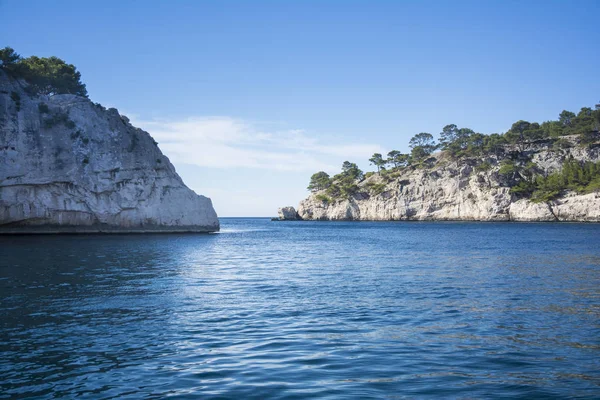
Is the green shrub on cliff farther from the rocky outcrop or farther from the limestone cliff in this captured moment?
the rocky outcrop

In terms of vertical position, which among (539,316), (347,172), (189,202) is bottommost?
(539,316)

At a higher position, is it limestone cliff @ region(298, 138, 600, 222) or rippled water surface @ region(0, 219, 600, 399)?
limestone cliff @ region(298, 138, 600, 222)

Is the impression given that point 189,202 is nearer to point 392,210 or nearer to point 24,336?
point 24,336

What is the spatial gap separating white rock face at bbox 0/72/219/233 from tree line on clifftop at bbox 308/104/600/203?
8739 centimetres

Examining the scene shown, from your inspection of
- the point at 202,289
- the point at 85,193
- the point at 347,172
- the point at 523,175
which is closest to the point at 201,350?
the point at 202,289

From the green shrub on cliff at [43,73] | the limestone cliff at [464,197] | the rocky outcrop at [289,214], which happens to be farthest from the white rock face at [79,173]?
the rocky outcrop at [289,214]

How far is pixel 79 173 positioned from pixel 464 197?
335 ft

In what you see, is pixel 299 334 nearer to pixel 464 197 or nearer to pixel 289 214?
pixel 464 197

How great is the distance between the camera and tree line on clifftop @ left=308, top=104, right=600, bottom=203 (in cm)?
10888

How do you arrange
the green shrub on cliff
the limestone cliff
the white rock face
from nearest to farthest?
the white rock face < the green shrub on cliff < the limestone cliff

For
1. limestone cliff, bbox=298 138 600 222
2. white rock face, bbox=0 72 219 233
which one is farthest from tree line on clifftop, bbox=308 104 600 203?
white rock face, bbox=0 72 219 233

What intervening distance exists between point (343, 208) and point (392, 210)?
2302 centimetres

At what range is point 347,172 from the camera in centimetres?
18850

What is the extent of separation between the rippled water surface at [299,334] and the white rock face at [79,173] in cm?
3720
